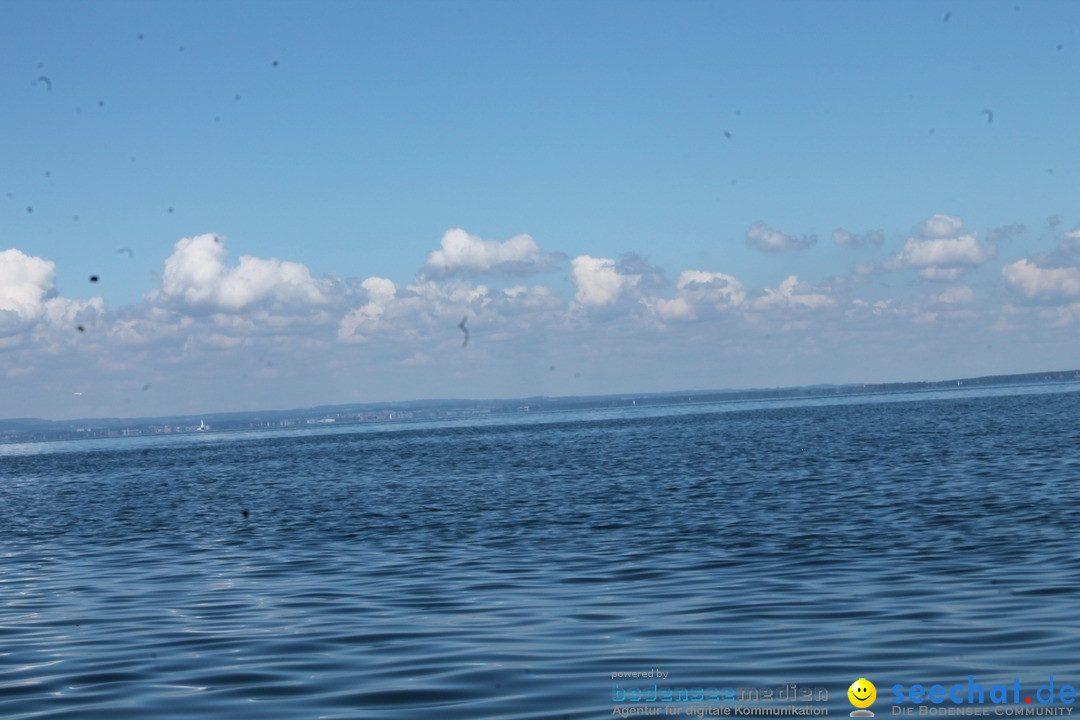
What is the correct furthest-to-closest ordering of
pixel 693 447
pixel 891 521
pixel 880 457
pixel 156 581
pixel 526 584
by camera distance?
pixel 693 447, pixel 880 457, pixel 891 521, pixel 156 581, pixel 526 584

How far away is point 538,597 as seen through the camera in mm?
18875

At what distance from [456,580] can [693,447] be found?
5988cm

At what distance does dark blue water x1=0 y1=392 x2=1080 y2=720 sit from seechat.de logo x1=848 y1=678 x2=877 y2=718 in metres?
0.15

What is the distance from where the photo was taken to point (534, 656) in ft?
46.8

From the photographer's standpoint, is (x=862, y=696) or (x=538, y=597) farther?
(x=538, y=597)

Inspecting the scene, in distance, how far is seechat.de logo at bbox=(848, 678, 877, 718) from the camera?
437 inches

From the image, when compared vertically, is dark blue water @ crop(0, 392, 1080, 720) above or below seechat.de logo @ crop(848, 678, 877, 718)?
below

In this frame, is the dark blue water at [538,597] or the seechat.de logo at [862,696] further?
the dark blue water at [538,597]

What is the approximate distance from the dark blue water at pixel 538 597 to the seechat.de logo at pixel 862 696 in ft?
0.50

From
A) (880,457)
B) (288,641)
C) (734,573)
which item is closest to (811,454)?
(880,457)

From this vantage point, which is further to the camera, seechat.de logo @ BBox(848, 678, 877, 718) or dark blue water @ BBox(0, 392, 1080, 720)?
dark blue water @ BBox(0, 392, 1080, 720)

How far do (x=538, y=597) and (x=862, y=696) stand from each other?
8008mm

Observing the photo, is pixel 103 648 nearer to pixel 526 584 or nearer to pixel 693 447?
pixel 526 584

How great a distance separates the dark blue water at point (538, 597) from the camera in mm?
12945
